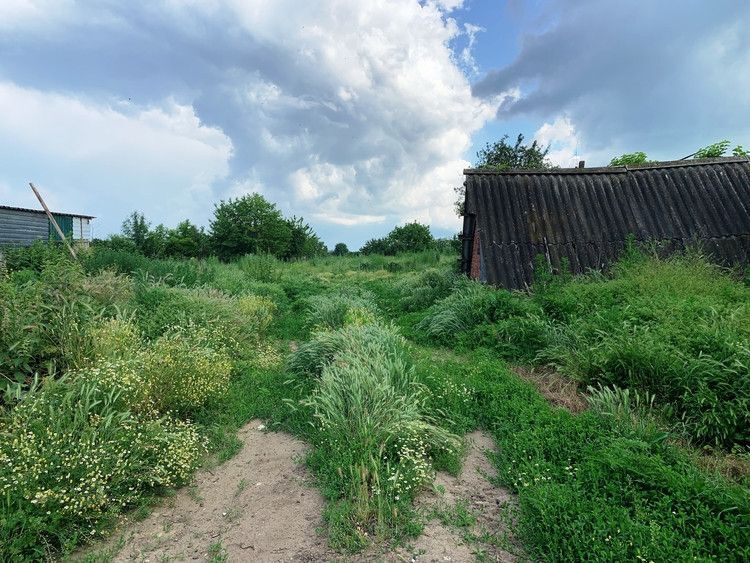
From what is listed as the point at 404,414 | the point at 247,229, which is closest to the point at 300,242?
the point at 247,229

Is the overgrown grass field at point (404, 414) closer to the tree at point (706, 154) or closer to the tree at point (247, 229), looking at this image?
the tree at point (706, 154)

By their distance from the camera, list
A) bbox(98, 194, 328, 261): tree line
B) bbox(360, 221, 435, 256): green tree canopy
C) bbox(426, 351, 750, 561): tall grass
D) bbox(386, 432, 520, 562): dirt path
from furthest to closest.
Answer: bbox(360, 221, 435, 256): green tree canopy, bbox(98, 194, 328, 261): tree line, bbox(386, 432, 520, 562): dirt path, bbox(426, 351, 750, 561): tall grass

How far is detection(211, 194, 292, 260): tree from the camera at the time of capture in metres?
38.4

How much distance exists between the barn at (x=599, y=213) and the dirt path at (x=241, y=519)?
7962 mm

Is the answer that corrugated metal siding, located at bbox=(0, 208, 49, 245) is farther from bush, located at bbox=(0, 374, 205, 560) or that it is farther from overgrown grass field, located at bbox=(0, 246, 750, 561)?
bush, located at bbox=(0, 374, 205, 560)

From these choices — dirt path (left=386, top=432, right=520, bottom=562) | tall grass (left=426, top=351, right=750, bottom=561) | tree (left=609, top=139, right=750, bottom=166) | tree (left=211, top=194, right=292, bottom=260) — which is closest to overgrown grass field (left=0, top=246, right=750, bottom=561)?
tall grass (left=426, top=351, right=750, bottom=561)

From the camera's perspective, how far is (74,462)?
3.22 meters

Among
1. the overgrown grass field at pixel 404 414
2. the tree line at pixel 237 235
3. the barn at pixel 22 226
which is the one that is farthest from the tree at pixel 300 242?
the overgrown grass field at pixel 404 414

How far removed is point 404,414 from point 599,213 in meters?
10.3

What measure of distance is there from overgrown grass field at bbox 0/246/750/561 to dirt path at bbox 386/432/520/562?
4.9 inches

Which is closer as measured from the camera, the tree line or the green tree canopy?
the tree line

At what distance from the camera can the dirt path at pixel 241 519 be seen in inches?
118

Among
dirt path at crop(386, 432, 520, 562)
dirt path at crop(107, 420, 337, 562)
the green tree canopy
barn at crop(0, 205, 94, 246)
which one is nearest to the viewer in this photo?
dirt path at crop(386, 432, 520, 562)

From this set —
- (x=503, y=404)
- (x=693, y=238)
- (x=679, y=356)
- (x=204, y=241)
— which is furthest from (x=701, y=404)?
(x=204, y=241)
